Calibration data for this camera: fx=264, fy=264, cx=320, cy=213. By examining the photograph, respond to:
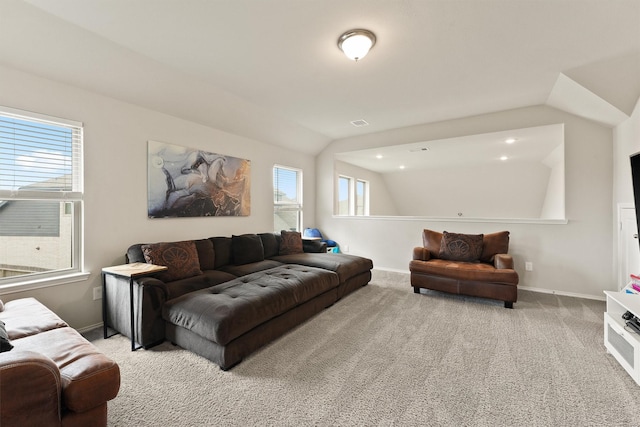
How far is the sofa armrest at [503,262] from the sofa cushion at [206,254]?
3.71 meters

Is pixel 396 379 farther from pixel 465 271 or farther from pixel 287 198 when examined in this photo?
pixel 287 198

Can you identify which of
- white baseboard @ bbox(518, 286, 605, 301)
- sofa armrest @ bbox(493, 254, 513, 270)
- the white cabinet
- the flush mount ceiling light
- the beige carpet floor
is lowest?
the beige carpet floor

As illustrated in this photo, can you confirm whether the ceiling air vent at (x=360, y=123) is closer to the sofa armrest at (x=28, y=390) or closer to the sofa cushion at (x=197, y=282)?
the sofa cushion at (x=197, y=282)

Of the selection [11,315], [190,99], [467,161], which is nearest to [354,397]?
[11,315]

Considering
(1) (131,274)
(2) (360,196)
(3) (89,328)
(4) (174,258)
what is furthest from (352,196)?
(3) (89,328)

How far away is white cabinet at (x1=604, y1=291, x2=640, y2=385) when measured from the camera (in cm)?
181

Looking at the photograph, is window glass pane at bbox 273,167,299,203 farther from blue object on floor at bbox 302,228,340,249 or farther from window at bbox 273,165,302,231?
blue object on floor at bbox 302,228,340,249

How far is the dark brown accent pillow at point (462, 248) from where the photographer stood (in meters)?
3.80

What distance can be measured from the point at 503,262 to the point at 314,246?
2.74m

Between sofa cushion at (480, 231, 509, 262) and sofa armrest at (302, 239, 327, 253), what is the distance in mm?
2440

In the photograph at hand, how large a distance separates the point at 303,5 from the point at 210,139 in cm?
251

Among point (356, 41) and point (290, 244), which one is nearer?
point (356, 41)

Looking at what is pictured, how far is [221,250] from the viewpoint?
354cm

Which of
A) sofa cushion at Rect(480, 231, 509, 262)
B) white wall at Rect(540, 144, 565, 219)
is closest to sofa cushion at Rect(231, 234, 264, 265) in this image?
sofa cushion at Rect(480, 231, 509, 262)
